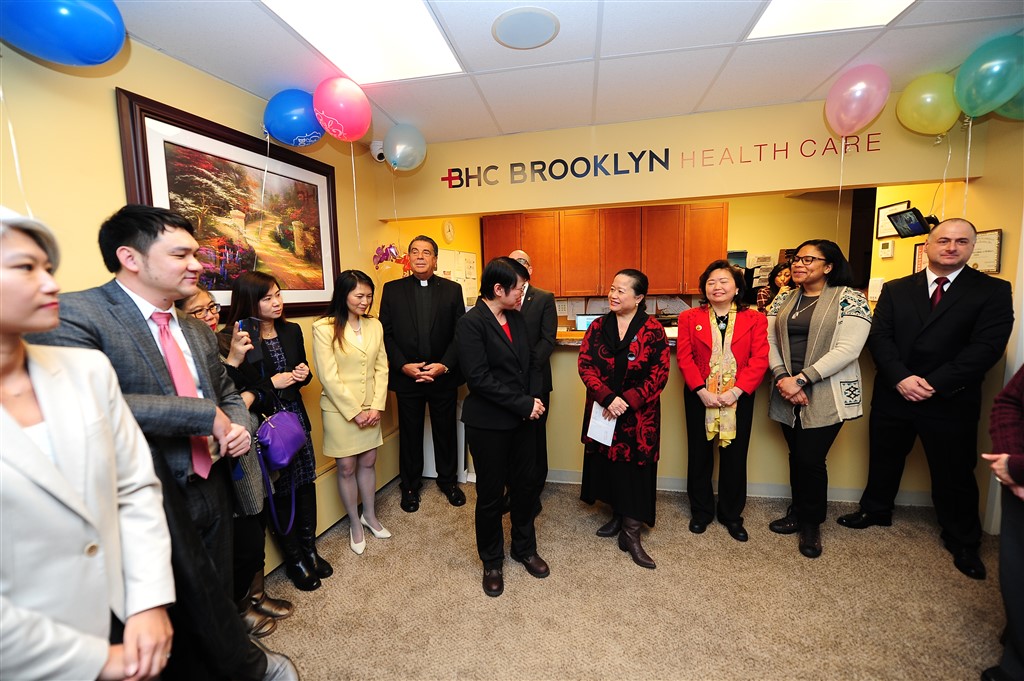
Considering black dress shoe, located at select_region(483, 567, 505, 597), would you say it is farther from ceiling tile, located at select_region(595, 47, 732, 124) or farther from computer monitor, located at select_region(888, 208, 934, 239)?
computer monitor, located at select_region(888, 208, 934, 239)

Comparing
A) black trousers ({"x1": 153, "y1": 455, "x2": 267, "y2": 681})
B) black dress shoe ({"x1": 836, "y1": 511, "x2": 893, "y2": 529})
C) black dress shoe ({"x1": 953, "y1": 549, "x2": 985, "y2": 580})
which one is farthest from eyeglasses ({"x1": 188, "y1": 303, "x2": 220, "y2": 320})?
black dress shoe ({"x1": 953, "y1": 549, "x2": 985, "y2": 580})

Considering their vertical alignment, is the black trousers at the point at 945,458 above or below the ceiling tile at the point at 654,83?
below

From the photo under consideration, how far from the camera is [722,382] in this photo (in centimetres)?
233

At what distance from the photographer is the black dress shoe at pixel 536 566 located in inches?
82.2

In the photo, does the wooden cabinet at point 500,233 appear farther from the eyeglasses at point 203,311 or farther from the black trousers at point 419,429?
the eyeglasses at point 203,311

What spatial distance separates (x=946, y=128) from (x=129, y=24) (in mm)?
3966

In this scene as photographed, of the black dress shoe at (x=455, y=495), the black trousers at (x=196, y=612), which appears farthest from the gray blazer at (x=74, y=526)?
the black dress shoe at (x=455, y=495)

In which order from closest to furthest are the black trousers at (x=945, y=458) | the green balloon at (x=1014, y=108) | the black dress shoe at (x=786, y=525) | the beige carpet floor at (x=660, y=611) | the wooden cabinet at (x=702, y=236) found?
the beige carpet floor at (x=660, y=611)
the green balloon at (x=1014, y=108)
the black trousers at (x=945, y=458)
the black dress shoe at (x=786, y=525)
the wooden cabinet at (x=702, y=236)

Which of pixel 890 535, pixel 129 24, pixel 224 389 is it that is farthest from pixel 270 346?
pixel 890 535

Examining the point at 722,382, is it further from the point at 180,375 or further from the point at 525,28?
the point at 180,375

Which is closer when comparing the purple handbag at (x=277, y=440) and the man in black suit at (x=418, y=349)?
the purple handbag at (x=277, y=440)

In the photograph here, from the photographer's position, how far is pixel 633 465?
2201 mm

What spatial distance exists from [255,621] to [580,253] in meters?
4.76

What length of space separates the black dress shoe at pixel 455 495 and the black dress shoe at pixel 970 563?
107 inches
